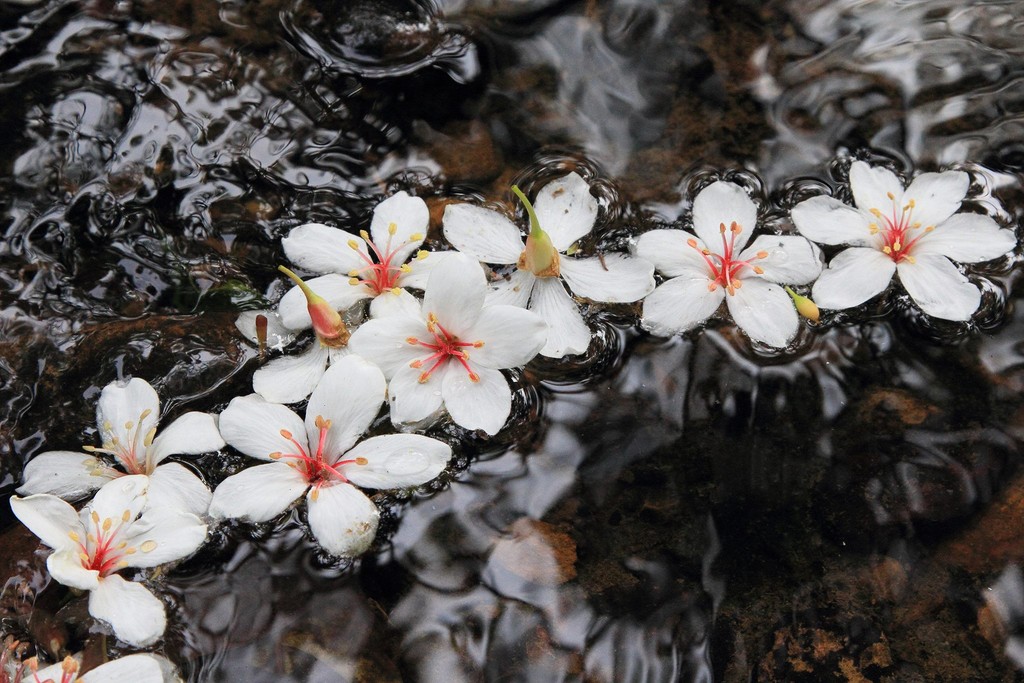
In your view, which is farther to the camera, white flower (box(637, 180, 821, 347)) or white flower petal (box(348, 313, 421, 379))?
white flower (box(637, 180, 821, 347))

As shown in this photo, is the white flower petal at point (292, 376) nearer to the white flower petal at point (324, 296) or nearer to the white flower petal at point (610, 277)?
the white flower petal at point (324, 296)

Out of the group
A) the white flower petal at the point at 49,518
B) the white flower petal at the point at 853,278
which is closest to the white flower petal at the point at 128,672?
the white flower petal at the point at 49,518

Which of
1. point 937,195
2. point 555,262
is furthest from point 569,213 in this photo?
point 937,195

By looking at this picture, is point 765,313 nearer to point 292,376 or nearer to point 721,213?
point 721,213

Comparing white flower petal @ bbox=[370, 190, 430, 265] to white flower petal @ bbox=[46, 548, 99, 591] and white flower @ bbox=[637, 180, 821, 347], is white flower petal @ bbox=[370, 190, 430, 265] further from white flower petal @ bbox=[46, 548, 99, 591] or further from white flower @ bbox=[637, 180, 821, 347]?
white flower petal @ bbox=[46, 548, 99, 591]

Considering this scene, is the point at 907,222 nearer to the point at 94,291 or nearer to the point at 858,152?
the point at 858,152

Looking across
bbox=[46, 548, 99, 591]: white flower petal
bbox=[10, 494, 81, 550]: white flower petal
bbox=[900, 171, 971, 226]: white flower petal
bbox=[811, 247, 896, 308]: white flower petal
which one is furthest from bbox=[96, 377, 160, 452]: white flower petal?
bbox=[900, 171, 971, 226]: white flower petal
